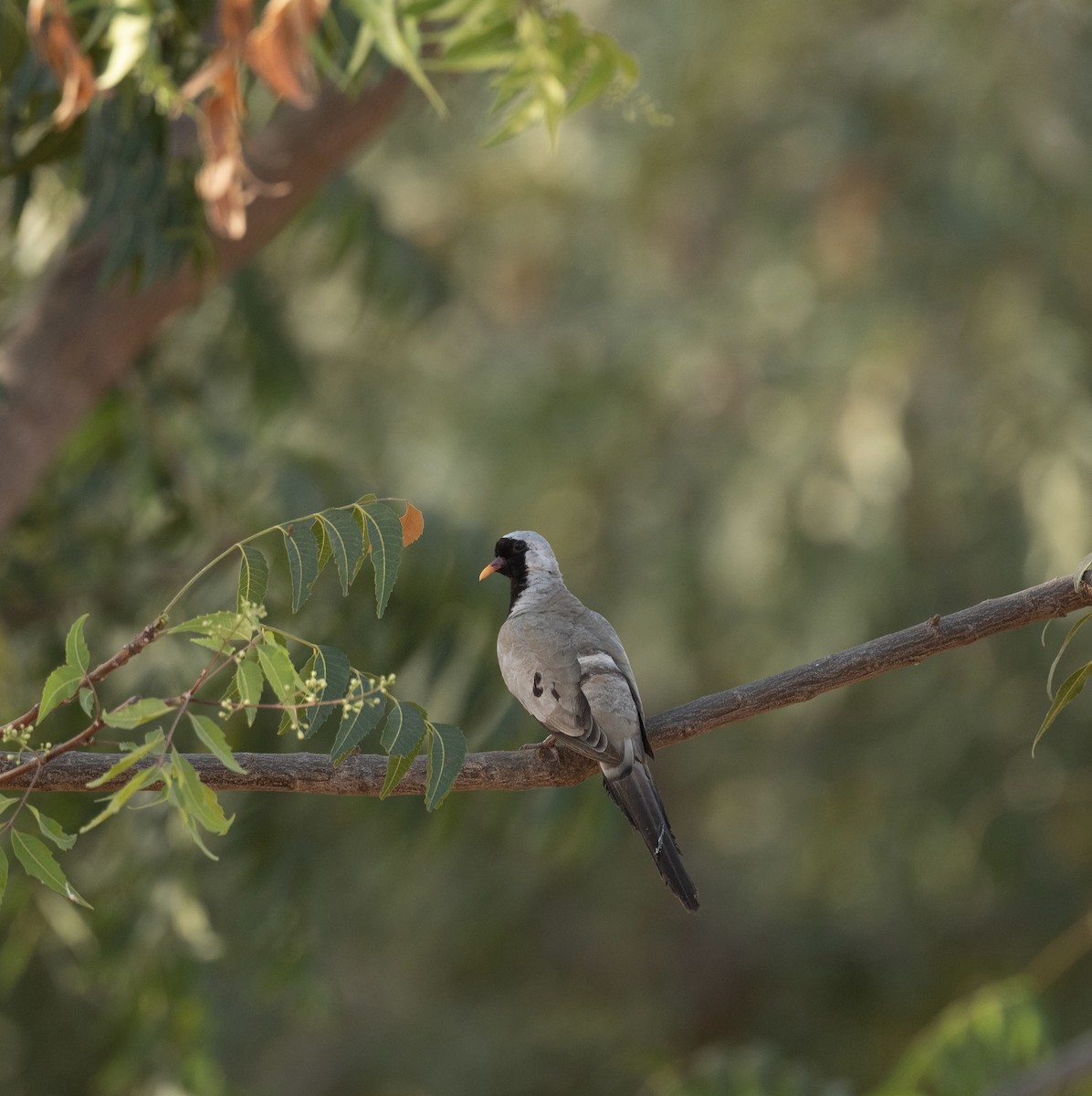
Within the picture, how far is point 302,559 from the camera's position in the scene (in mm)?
2342

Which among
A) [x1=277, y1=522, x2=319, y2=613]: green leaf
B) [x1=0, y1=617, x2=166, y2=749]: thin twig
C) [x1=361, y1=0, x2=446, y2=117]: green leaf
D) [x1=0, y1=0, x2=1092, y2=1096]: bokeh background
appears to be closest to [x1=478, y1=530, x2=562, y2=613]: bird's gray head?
[x1=361, y1=0, x2=446, y2=117]: green leaf

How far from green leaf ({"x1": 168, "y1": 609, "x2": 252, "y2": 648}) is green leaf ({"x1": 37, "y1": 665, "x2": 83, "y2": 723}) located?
20 cm

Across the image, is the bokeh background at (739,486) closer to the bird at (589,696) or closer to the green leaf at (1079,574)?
the bird at (589,696)

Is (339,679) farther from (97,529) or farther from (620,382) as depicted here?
(620,382)

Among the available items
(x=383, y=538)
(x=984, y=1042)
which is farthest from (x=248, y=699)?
(x=984, y=1042)

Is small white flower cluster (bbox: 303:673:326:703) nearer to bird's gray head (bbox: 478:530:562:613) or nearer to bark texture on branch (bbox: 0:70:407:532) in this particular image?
bird's gray head (bbox: 478:530:562:613)

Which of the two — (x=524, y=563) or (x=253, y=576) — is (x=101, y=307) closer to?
(x=524, y=563)

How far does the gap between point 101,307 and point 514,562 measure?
7.02ft

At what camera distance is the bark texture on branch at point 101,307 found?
523 centimetres

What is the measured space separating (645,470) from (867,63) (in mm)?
3655

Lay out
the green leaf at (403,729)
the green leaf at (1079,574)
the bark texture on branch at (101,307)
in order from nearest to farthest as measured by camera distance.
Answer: the green leaf at (403,729) < the green leaf at (1079,574) < the bark texture on branch at (101,307)

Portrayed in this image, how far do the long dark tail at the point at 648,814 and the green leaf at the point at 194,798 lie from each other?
117cm

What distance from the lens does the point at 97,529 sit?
6594mm

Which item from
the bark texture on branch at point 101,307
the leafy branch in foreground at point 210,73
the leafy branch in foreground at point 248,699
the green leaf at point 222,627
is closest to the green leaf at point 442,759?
the leafy branch in foreground at point 248,699
